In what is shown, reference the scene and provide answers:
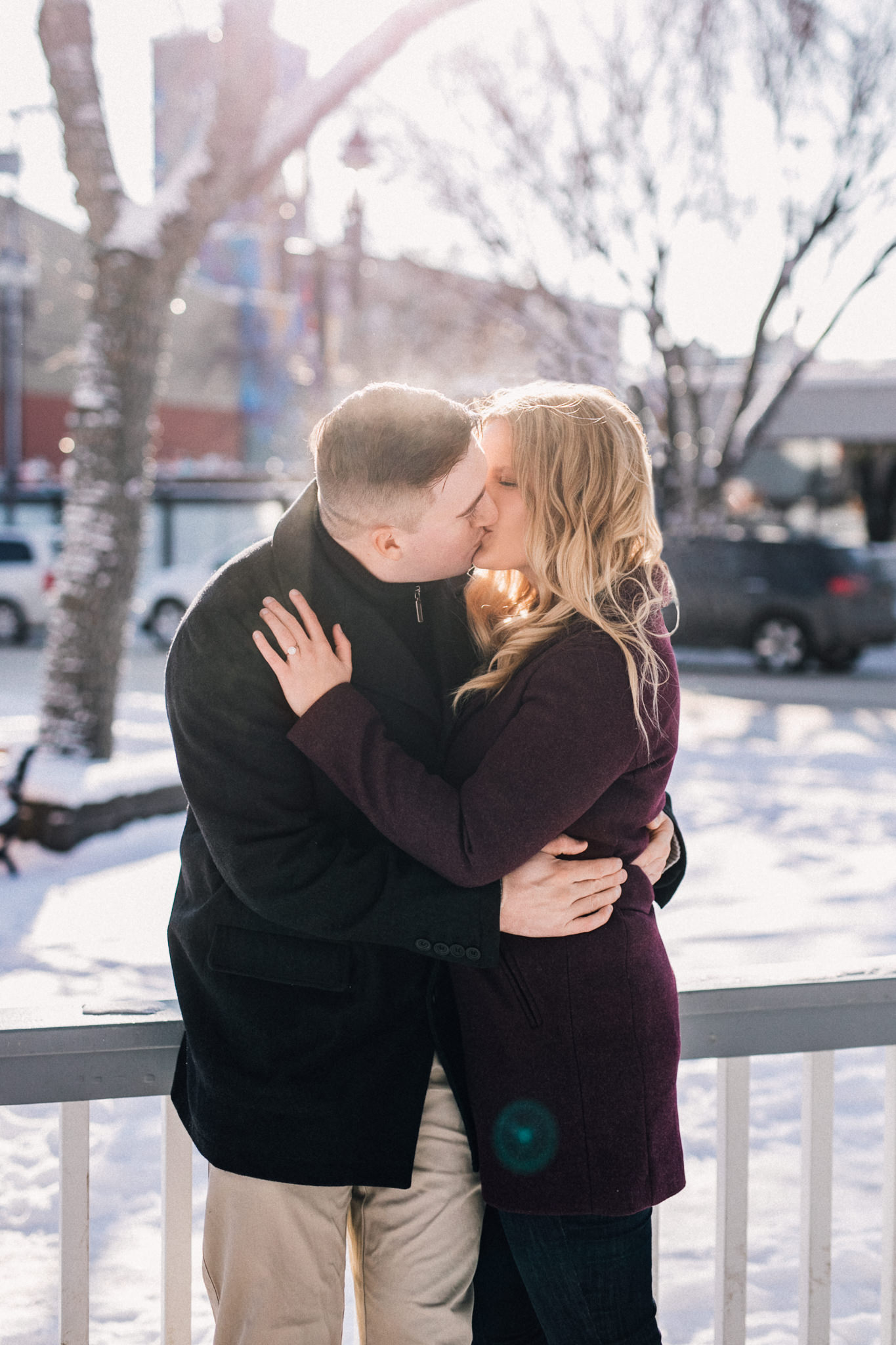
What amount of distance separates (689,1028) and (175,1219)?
0.82m

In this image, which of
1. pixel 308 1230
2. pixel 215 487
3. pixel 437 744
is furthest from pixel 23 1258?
pixel 215 487

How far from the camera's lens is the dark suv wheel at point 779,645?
51.2ft

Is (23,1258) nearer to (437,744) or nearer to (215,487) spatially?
(437,744)

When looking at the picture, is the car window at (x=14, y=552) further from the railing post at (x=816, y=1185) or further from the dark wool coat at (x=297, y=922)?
the railing post at (x=816, y=1185)

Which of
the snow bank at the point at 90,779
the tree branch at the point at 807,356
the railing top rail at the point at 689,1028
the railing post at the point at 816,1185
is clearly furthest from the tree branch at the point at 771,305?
the railing post at the point at 816,1185

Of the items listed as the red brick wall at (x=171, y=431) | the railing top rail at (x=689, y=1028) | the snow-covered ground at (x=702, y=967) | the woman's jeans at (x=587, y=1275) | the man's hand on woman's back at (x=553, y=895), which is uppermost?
the red brick wall at (x=171, y=431)

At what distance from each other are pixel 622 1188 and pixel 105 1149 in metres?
2.40

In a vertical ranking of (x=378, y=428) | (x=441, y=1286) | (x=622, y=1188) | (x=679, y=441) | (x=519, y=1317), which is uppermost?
(x=679, y=441)

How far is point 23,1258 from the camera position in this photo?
10.0 ft

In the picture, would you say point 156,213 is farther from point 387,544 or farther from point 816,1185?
point 816,1185

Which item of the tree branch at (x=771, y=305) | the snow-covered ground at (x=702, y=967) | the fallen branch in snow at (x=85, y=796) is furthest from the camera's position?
the tree branch at (x=771, y=305)

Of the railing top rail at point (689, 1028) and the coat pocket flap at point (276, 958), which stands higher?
the coat pocket flap at point (276, 958)

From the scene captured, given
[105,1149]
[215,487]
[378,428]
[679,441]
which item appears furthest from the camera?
[215,487]

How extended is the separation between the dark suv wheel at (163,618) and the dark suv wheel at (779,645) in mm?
8408
